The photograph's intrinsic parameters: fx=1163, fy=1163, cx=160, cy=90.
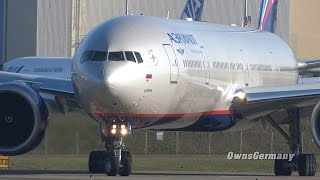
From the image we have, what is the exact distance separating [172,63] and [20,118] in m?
4.46

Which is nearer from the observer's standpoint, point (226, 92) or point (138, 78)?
point (138, 78)

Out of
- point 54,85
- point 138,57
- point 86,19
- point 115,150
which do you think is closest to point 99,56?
point 138,57

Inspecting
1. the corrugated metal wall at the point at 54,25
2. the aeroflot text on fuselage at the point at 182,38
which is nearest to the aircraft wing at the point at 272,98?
the aeroflot text on fuselage at the point at 182,38

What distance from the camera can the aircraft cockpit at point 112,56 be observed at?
94.2 feet

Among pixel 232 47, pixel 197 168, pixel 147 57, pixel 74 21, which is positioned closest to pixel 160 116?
pixel 147 57

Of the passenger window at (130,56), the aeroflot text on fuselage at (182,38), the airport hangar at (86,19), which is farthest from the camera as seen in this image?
the airport hangar at (86,19)

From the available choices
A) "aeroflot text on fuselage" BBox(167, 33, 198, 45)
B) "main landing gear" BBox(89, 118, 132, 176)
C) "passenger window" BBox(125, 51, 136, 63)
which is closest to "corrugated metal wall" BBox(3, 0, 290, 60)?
"aeroflot text on fuselage" BBox(167, 33, 198, 45)

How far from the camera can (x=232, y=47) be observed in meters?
36.3

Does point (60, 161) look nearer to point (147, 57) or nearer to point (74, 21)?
point (147, 57)

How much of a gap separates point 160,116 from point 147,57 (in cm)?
192

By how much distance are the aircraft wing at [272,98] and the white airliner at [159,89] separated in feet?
0.09

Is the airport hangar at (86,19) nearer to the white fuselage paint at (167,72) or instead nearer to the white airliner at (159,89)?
the white airliner at (159,89)

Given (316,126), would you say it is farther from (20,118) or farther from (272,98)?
(20,118)

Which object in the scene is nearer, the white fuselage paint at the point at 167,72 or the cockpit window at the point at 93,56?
the white fuselage paint at the point at 167,72
